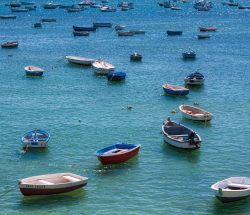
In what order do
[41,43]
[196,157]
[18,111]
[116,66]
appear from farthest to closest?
[41,43]
[116,66]
[18,111]
[196,157]

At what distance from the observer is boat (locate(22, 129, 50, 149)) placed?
166ft

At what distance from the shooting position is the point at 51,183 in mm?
41281

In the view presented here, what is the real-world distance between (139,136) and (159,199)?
14.5 m

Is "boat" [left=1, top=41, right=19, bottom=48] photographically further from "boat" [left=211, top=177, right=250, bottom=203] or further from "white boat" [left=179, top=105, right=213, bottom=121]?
"boat" [left=211, top=177, right=250, bottom=203]

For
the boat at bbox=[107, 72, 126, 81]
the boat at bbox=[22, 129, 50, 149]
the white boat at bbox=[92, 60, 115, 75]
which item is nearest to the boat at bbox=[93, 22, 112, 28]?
the white boat at bbox=[92, 60, 115, 75]

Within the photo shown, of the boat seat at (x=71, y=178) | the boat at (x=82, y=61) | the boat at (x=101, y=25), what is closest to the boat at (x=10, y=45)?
the boat at (x=82, y=61)

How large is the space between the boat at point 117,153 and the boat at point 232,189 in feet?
30.4

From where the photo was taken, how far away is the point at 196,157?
49406 mm

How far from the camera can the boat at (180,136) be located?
165ft

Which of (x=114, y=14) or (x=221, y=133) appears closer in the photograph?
(x=221, y=133)

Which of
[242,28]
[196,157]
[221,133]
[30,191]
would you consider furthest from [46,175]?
[242,28]

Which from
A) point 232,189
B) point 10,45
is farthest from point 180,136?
point 10,45

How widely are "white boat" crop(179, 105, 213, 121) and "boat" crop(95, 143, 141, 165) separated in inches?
495

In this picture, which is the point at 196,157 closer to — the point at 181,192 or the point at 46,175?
the point at 181,192
